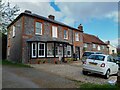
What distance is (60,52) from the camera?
25.4 m

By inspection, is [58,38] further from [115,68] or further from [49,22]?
[115,68]

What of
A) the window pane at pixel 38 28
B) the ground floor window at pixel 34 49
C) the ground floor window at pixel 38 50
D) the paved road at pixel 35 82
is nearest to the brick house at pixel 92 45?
the window pane at pixel 38 28

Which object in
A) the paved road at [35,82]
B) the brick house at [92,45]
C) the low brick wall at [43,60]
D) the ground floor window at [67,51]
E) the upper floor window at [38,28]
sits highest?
the upper floor window at [38,28]

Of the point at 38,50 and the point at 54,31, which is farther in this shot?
the point at 54,31

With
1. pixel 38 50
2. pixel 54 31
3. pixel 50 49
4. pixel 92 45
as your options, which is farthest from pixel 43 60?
pixel 92 45

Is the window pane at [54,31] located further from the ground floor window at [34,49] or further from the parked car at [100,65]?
the parked car at [100,65]

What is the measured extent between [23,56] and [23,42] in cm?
179

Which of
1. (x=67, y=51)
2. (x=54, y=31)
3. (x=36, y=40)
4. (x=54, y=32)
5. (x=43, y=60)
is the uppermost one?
(x=54, y=31)

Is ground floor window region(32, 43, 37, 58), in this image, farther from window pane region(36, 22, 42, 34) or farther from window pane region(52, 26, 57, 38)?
window pane region(52, 26, 57, 38)

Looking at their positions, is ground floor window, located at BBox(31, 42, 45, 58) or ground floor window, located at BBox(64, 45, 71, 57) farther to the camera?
ground floor window, located at BBox(64, 45, 71, 57)

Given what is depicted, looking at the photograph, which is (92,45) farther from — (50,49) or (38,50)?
(38,50)

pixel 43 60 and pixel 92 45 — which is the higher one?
pixel 92 45

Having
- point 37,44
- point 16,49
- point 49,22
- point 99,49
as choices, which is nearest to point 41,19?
point 49,22

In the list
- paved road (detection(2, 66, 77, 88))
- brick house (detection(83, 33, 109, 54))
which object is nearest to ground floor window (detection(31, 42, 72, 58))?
paved road (detection(2, 66, 77, 88))
